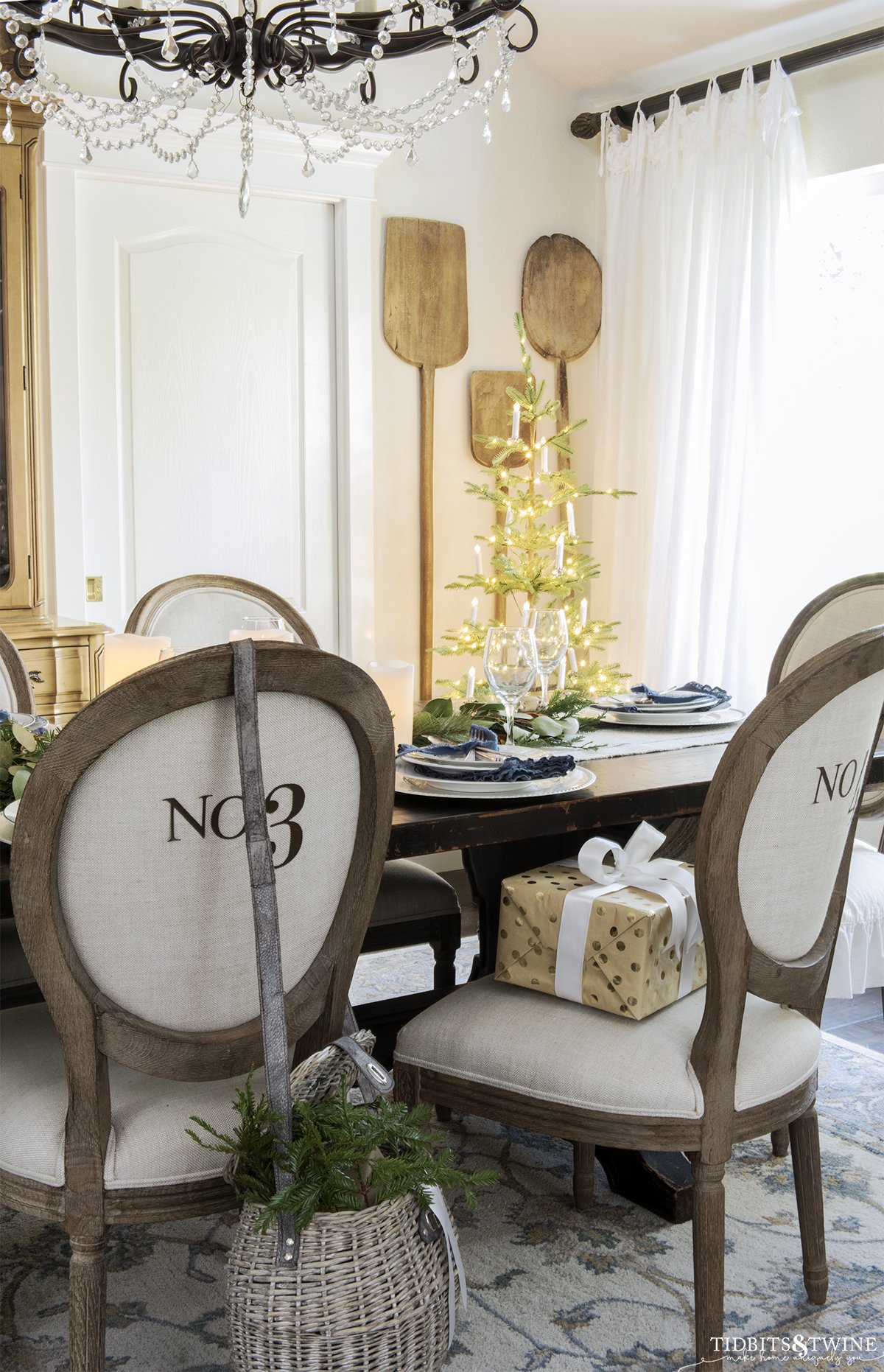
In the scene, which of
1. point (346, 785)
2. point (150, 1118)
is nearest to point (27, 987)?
point (150, 1118)

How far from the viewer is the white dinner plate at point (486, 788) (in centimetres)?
168

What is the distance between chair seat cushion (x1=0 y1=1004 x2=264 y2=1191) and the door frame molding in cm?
222

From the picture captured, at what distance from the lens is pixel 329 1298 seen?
127 centimetres

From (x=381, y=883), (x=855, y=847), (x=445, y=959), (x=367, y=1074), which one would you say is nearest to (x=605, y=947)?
(x=367, y=1074)

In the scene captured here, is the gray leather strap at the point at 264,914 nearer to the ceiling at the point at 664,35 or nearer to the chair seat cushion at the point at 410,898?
the chair seat cushion at the point at 410,898

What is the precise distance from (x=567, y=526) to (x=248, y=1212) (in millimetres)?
2836

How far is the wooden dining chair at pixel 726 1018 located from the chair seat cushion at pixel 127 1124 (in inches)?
12.8

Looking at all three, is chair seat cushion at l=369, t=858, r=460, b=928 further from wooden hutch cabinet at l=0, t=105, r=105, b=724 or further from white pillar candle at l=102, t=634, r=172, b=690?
wooden hutch cabinet at l=0, t=105, r=105, b=724

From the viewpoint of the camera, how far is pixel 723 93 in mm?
A: 3691

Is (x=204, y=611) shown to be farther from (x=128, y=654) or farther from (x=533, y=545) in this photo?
(x=533, y=545)

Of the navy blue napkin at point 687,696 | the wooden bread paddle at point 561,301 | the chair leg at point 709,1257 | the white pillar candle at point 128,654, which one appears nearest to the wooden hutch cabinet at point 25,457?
the white pillar candle at point 128,654

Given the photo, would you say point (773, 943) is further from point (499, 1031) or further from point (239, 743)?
point (239, 743)

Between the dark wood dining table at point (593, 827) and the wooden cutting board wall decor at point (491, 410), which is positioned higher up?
the wooden cutting board wall decor at point (491, 410)

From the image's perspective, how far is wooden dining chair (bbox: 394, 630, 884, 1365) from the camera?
1.46 metres
